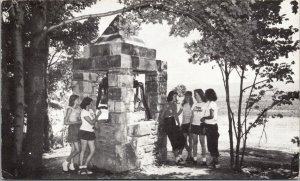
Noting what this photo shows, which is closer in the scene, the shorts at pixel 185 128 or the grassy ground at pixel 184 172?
the grassy ground at pixel 184 172

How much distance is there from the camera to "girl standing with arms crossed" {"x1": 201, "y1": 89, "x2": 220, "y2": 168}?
6.72 m

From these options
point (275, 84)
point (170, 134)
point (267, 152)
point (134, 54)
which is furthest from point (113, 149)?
point (267, 152)

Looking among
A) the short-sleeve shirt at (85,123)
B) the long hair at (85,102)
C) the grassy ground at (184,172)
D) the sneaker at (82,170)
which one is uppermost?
the long hair at (85,102)

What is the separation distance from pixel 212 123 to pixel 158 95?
147 cm

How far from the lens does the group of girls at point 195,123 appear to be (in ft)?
22.4

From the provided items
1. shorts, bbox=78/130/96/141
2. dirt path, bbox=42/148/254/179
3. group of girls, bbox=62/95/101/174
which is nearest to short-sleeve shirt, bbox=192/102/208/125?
dirt path, bbox=42/148/254/179

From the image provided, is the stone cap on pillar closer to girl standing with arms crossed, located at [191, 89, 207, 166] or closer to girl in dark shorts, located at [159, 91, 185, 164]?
girl in dark shorts, located at [159, 91, 185, 164]

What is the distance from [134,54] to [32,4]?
228 centimetres

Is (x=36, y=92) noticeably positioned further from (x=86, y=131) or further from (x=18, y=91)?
(x=86, y=131)

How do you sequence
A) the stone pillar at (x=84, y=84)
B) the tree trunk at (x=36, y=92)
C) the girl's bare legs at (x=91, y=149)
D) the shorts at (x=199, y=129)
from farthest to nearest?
the stone pillar at (x=84, y=84)
the shorts at (x=199, y=129)
the girl's bare legs at (x=91, y=149)
the tree trunk at (x=36, y=92)

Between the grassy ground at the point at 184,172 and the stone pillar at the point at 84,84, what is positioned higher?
the stone pillar at the point at 84,84

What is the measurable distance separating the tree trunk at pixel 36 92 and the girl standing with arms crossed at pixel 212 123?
337cm

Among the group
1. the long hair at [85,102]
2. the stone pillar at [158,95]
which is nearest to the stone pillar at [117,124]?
the long hair at [85,102]

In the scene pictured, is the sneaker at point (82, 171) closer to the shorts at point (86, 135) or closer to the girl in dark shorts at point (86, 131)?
the girl in dark shorts at point (86, 131)
